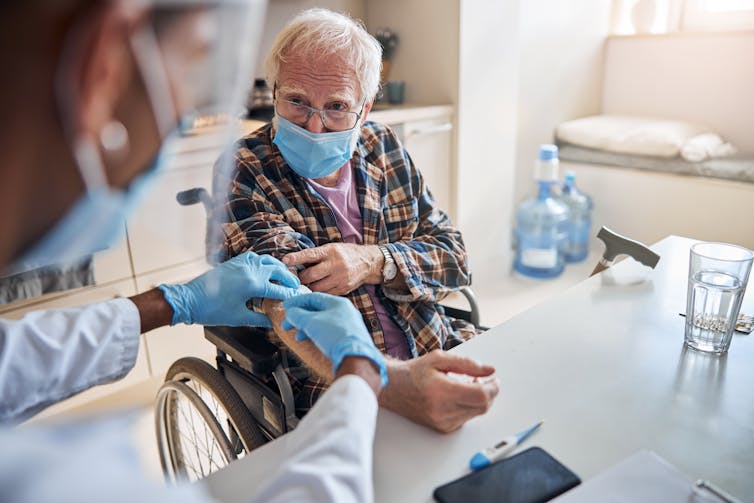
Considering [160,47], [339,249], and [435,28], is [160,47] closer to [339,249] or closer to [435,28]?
[339,249]

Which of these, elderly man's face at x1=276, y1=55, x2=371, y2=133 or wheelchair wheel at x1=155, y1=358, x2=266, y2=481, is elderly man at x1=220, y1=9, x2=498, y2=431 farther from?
wheelchair wheel at x1=155, y1=358, x2=266, y2=481

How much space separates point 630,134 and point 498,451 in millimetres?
2875

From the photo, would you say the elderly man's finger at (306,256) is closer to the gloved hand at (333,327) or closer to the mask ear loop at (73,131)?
the gloved hand at (333,327)

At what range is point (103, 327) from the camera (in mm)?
916

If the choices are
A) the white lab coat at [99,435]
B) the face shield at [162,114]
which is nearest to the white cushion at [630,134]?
the white lab coat at [99,435]


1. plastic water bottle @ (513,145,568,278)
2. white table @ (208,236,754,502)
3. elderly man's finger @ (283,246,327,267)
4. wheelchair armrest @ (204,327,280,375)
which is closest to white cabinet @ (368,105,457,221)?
plastic water bottle @ (513,145,568,278)

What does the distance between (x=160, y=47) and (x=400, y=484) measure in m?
0.55

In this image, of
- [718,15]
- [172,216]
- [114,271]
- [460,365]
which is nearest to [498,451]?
[460,365]

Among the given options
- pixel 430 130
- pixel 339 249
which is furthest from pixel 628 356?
pixel 430 130

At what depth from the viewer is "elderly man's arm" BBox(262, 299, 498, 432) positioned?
2.66 feet

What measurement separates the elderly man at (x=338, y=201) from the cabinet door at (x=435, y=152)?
46.5 inches

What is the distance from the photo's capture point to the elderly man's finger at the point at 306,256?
121 cm

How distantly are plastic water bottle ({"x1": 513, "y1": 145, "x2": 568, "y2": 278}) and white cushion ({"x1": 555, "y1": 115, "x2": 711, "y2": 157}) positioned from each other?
0.29 meters

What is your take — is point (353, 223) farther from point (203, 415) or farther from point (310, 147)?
point (203, 415)
